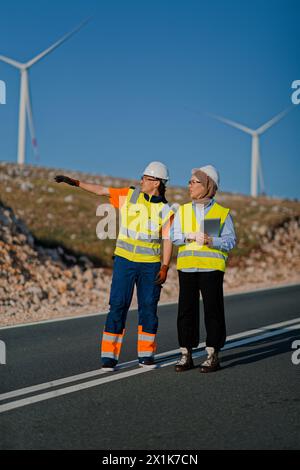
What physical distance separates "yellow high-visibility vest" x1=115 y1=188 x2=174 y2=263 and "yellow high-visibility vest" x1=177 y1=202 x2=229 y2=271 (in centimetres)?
20

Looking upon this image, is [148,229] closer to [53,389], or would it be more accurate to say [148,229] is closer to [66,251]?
[53,389]

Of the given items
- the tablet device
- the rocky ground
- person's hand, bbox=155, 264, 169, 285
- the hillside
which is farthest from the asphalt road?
the hillside

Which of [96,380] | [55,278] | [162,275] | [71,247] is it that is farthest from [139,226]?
[71,247]

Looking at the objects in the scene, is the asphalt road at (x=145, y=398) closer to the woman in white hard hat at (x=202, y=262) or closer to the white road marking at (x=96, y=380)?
the white road marking at (x=96, y=380)

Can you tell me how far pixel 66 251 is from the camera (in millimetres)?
19719

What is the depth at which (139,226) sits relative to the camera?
646cm

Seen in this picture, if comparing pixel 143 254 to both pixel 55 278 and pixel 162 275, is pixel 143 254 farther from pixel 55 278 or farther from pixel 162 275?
pixel 55 278

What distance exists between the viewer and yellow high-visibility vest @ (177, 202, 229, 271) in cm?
631

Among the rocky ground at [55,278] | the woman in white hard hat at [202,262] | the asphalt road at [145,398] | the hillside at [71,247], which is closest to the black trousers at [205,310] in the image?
the woman in white hard hat at [202,262]

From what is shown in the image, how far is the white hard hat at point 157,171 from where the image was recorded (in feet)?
21.2

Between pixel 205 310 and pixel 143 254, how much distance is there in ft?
2.42

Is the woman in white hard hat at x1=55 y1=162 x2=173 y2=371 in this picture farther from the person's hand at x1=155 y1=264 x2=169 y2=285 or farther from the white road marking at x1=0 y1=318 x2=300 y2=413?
the white road marking at x1=0 y1=318 x2=300 y2=413
